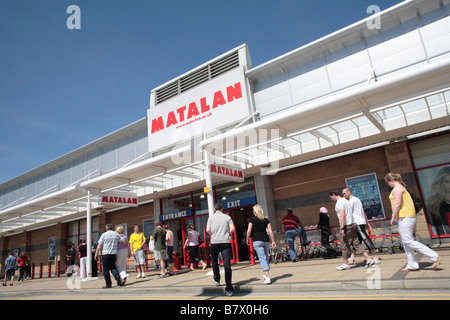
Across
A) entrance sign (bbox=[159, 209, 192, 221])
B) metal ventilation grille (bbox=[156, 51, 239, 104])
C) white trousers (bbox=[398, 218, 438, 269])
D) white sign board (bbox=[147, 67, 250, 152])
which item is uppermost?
metal ventilation grille (bbox=[156, 51, 239, 104])

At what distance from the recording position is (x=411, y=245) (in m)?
5.42

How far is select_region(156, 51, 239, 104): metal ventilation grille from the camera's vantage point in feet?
49.2

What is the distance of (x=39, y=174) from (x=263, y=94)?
20120 mm

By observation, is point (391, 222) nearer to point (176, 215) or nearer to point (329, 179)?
point (329, 179)

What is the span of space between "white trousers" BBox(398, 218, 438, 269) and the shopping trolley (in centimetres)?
384

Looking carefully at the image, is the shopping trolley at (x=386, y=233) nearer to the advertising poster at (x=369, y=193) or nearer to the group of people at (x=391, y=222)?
the advertising poster at (x=369, y=193)

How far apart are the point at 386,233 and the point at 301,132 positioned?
4.30 metres

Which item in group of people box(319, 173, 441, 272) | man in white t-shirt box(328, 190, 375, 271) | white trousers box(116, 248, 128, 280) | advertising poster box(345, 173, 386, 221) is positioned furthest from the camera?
advertising poster box(345, 173, 386, 221)

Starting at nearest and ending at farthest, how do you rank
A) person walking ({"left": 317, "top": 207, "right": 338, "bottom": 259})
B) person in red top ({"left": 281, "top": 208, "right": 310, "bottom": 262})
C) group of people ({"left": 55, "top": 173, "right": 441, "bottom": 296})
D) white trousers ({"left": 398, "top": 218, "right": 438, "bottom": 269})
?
1. white trousers ({"left": 398, "top": 218, "right": 438, "bottom": 269})
2. group of people ({"left": 55, "top": 173, "right": 441, "bottom": 296})
3. person walking ({"left": 317, "top": 207, "right": 338, "bottom": 259})
4. person in red top ({"left": 281, "top": 208, "right": 310, "bottom": 262})

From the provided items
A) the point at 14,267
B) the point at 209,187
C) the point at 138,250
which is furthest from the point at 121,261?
the point at 14,267

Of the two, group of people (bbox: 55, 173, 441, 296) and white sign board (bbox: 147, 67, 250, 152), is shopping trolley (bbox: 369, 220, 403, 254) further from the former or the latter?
white sign board (bbox: 147, 67, 250, 152)

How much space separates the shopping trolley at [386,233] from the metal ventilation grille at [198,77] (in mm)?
9044

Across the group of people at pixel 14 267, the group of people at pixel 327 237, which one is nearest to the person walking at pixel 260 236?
the group of people at pixel 327 237

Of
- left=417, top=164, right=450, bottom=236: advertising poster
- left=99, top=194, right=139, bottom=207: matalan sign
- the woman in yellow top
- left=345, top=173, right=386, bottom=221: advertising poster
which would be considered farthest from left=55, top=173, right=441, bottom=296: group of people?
left=99, top=194, right=139, bottom=207: matalan sign
